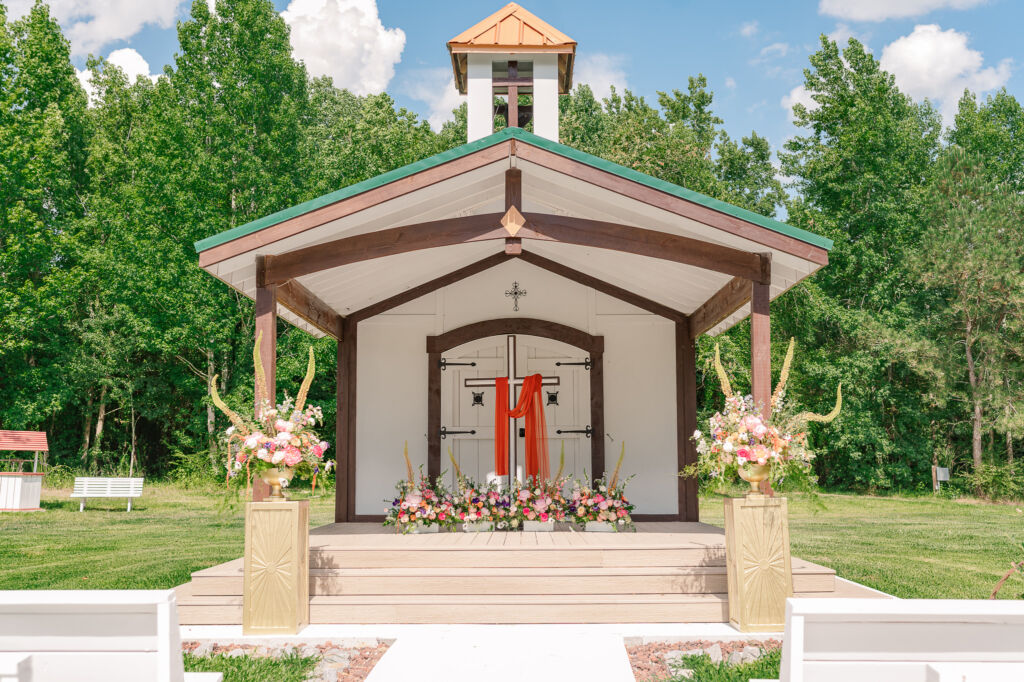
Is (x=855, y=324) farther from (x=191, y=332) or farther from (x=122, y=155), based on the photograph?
(x=122, y=155)

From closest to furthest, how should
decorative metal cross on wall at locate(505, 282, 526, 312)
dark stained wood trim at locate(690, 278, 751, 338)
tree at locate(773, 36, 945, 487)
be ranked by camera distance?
1. dark stained wood trim at locate(690, 278, 751, 338)
2. decorative metal cross on wall at locate(505, 282, 526, 312)
3. tree at locate(773, 36, 945, 487)

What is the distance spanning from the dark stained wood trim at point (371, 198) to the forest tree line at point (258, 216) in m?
14.4

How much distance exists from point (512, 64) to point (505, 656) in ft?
23.8

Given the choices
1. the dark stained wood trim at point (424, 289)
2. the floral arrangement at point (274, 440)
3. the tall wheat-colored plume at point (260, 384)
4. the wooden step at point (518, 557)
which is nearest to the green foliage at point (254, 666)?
the floral arrangement at point (274, 440)

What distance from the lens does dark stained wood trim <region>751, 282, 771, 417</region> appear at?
253 inches

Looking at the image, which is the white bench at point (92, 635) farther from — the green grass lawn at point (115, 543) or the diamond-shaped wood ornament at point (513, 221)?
the diamond-shaped wood ornament at point (513, 221)

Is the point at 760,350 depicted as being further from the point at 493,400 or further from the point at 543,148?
the point at 493,400

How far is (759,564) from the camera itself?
599 cm

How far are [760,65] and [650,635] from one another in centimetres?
3003

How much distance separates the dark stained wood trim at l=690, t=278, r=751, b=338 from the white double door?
138cm

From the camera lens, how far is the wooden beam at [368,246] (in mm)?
6836

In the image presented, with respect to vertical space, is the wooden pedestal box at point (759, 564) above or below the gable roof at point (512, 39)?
below

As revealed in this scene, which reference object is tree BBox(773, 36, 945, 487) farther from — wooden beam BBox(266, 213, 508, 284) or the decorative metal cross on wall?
wooden beam BBox(266, 213, 508, 284)

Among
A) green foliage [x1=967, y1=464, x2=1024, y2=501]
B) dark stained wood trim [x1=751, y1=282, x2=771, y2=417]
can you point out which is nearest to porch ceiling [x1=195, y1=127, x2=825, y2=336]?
dark stained wood trim [x1=751, y1=282, x2=771, y2=417]
